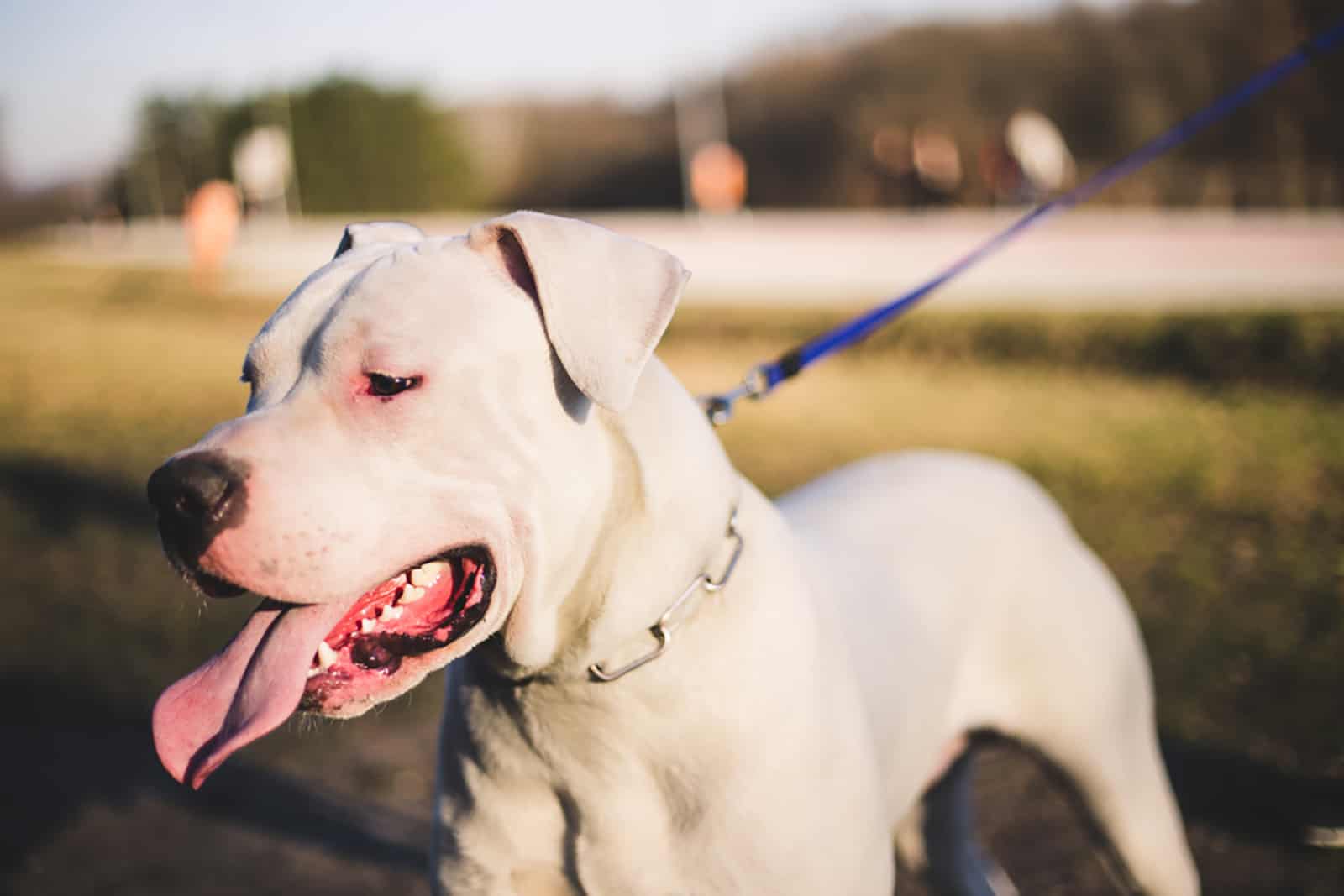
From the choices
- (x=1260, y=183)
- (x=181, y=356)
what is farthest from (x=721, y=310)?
(x=1260, y=183)

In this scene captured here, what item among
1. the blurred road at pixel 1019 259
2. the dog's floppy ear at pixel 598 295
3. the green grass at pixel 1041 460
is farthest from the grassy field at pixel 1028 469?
the blurred road at pixel 1019 259

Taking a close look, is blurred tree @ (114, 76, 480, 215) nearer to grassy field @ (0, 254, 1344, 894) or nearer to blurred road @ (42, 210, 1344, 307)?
blurred road @ (42, 210, 1344, 307)

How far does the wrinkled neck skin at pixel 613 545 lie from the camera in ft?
6.69

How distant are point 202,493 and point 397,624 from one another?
0.38 m

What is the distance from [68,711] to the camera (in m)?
5.19

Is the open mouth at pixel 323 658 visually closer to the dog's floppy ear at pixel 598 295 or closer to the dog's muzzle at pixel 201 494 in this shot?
the dog's muzzle at pixel 201 494

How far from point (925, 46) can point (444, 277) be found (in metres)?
30.1

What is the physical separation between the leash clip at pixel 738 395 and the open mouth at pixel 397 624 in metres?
0.80

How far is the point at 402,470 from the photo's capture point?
194 cm

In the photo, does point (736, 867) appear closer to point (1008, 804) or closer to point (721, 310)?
point (1008, 804)

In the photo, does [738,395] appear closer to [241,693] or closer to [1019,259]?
[241,693]

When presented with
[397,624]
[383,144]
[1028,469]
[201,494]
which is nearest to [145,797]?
[397,624]

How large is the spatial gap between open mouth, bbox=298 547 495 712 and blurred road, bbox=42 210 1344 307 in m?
10.7

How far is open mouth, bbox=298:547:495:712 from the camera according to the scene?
198 centimetres
